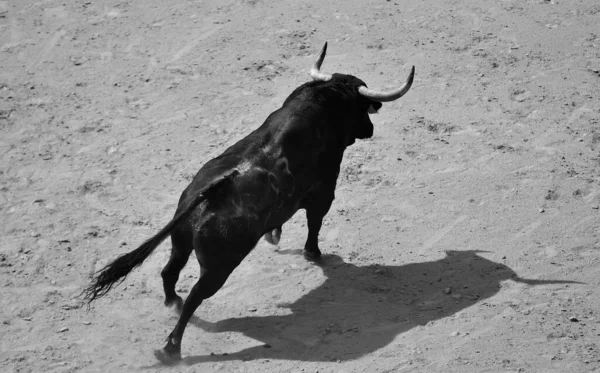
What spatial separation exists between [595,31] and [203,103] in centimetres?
571

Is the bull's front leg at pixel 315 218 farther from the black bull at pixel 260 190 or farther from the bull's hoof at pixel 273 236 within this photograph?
the bull's hoof at pixel 273 236

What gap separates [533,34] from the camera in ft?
49.7

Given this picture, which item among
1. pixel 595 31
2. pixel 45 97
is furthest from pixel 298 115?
pixel 595 31

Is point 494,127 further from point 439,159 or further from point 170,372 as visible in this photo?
point 170,372

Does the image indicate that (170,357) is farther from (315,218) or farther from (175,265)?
(315,218)

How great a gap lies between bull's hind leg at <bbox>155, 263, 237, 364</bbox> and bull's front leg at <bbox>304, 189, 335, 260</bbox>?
65.1 inches

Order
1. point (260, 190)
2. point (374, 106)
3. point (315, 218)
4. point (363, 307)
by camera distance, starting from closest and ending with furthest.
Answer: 1. point (260, 190)
2. point (363, 307)
3. point (315, 218)
4. point (374, 106)

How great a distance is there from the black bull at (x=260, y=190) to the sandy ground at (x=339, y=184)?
54 centimetres

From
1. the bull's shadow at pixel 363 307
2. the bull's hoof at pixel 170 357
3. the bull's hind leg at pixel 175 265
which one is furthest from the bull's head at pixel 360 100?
the bull's hoof at pixel 170 357

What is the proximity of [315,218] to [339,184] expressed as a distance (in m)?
1.39

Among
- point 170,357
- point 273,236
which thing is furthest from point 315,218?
point 170,357

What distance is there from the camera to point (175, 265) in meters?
10.0

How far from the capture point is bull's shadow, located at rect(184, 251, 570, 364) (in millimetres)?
9664

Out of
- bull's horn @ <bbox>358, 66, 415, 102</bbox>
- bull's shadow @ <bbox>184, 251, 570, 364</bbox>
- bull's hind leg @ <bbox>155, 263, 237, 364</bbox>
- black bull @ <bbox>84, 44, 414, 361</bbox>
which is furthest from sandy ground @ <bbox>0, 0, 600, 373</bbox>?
bull's horn @ <bbox>358, 66, 415, 102</bbox>
